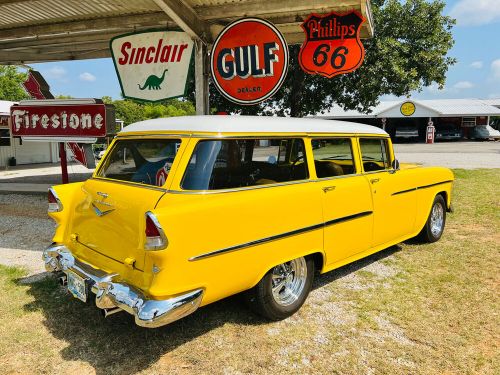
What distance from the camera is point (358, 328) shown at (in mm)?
3375

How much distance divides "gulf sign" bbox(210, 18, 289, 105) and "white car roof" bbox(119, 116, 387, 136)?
2.16 m

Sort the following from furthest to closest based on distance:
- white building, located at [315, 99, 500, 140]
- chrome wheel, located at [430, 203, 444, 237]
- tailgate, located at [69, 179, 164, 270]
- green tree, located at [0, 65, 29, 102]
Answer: green tree, located at [0, 65, 29, 102] → white building, located at [315, 99, 500, 140] → chrome wheel, located at [430, 203, 444, 237] → tailgate, located at [69, 179, 164, 270]

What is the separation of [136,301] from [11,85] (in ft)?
157

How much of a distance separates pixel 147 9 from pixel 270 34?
2.36m

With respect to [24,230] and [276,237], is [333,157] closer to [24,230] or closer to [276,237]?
[276,237]

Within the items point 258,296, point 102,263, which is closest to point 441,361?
point 258,296

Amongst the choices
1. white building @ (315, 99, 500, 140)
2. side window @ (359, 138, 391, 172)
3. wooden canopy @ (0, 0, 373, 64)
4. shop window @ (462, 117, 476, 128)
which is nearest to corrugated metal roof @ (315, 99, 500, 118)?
white building @ (315, 99, 500, 140)

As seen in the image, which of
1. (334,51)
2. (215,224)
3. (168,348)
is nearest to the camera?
(215,224)

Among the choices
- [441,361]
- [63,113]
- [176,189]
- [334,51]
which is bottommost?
[441,361]

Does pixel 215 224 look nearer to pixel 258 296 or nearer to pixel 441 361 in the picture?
pixel 258 296

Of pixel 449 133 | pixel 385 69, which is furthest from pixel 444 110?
pixel 385 69

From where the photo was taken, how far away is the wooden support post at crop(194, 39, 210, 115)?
655 cm

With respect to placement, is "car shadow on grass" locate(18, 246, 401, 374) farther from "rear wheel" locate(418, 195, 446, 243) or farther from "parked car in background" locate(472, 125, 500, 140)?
"parked car in background" locate(472, 125, 500, 140)

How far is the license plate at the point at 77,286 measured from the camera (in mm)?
3080
